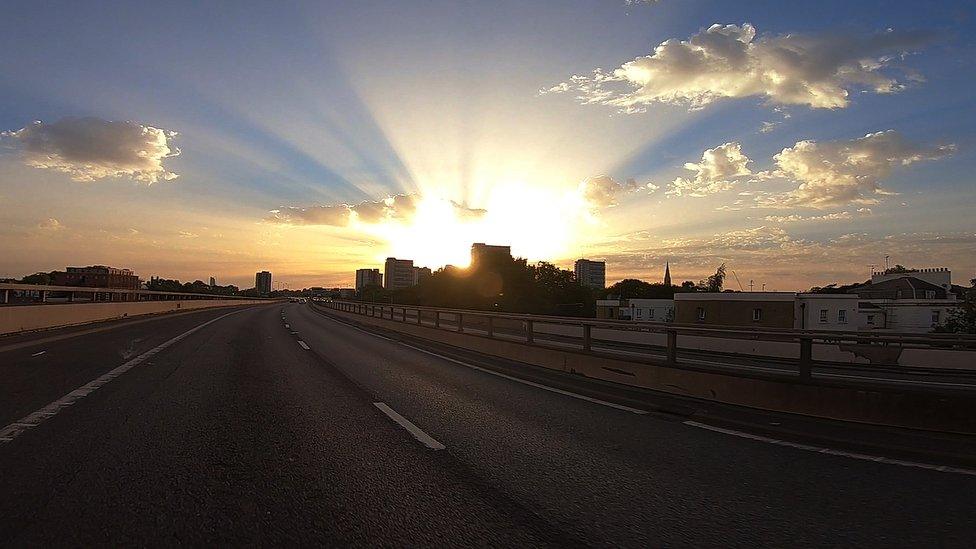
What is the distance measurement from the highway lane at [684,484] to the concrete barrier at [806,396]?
1.69 m

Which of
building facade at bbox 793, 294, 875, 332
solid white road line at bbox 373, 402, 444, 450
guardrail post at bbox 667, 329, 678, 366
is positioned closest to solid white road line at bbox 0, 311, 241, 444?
solid white road line at bbox 373, 402, 444, 450

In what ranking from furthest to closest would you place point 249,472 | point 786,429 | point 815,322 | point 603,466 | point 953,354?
point 815,322, point 953,354, point 786,429, point 603,466, point 249,472

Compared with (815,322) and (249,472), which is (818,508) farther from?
(815,322)

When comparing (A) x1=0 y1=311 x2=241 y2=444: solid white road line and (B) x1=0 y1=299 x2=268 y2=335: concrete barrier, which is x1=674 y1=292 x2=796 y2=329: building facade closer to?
(B) x1=0 y1=299 x2=268 y2=335: concrete barrier

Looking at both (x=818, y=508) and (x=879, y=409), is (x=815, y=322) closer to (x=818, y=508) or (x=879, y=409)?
(x=879, y=409)

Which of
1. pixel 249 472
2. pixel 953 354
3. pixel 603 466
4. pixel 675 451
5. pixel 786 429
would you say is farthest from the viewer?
pixel 953 354

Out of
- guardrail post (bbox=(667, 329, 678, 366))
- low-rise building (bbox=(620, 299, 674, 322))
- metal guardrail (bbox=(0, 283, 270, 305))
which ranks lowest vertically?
low-rise building (bbox=(620, 299, 674, 322))

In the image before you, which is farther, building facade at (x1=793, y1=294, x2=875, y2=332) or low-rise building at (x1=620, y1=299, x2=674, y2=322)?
low-rise building at (x1=620, y1=299, x2=674, y2=322)

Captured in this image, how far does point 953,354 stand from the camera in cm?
2098

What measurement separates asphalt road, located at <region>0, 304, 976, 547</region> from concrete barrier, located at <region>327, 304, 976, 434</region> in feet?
4.98

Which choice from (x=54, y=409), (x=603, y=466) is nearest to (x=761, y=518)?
(x=603, y=466)

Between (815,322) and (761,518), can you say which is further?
(815,322)

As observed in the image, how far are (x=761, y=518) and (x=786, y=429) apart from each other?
3.37 meters

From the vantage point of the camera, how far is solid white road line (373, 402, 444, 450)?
19.9ft
